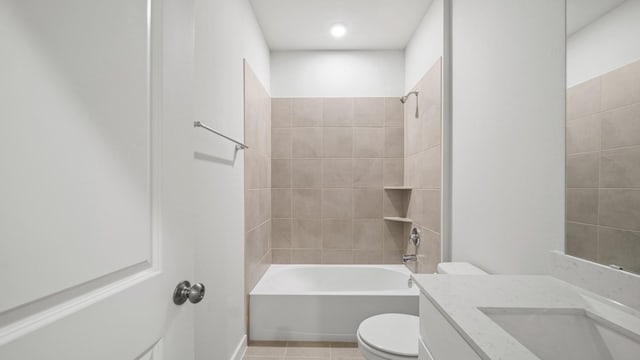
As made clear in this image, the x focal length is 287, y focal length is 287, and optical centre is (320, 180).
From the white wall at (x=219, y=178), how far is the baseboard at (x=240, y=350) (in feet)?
0.14

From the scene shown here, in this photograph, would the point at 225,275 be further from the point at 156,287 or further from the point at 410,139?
the point at 410,139

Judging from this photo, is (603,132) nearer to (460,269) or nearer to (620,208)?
(620,208)

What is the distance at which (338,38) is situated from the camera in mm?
2697

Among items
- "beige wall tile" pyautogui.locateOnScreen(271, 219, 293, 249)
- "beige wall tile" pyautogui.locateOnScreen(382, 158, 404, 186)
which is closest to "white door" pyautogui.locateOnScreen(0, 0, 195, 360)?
"beige wall tile" pyautogui.locateOnScreen(271, 219, 293, 249)

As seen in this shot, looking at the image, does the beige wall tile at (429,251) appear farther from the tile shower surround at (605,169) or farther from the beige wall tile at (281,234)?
the beige wall tile at (281,234)

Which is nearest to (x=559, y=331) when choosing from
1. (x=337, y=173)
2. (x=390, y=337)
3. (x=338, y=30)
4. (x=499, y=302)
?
(x=499, y=302)

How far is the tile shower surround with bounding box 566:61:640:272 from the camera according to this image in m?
0.77

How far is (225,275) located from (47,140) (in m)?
1.37

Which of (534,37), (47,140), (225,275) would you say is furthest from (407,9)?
(47,140)

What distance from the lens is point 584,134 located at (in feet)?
3.04

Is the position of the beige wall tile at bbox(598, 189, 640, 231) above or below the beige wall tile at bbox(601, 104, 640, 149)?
below

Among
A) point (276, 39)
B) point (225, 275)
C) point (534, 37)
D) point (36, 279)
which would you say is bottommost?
point (225, 275)

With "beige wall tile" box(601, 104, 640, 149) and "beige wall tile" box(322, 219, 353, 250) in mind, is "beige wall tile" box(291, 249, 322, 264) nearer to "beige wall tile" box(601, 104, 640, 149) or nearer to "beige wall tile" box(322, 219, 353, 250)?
"beige wall tile" box(322, 219, 353, 250)

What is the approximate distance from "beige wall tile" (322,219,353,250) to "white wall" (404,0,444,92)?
1.49m
